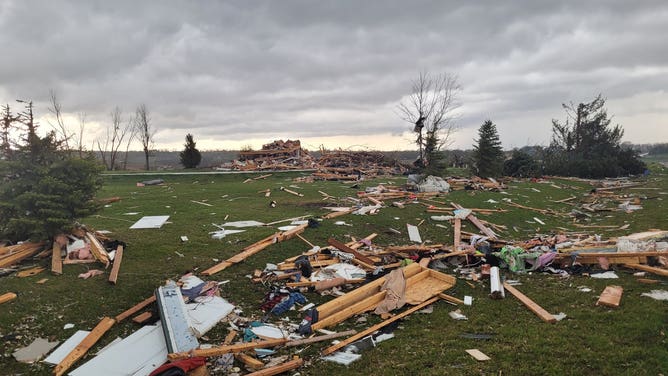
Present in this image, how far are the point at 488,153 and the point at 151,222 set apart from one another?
20.5 meters

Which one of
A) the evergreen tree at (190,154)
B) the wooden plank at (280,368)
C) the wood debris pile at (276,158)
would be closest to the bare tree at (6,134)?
the wooden plank at (280,368)

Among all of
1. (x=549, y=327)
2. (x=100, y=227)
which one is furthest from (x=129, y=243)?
(x=549, y=327)

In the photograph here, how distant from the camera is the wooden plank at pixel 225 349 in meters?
5.12

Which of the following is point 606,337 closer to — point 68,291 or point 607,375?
point 607,375

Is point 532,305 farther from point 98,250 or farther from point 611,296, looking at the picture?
point 98,250

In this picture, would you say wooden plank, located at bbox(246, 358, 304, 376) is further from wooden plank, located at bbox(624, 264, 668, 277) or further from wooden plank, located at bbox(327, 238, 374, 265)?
wooden plank, located at bbox(624, 264, 668, 277)

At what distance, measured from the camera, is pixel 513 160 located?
30.2m

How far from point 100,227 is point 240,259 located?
5480 mm

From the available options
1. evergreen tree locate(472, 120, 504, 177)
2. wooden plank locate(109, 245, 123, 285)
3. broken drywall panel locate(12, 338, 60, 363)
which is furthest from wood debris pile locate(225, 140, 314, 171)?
broken drywall panel locate(12, 338, 60, 363)

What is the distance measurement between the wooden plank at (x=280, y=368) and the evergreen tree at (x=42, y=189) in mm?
6086

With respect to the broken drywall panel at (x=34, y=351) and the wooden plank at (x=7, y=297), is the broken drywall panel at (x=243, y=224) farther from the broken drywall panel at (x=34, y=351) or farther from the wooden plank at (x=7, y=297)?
the broken drywall panel at (x=34, y=351)

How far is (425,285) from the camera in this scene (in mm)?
7691

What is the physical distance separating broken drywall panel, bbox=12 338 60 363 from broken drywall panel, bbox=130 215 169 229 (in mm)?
6348

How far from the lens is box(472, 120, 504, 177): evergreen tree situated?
993 inches
